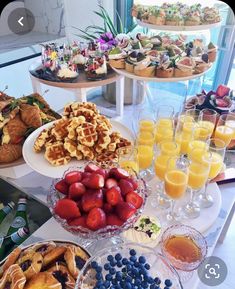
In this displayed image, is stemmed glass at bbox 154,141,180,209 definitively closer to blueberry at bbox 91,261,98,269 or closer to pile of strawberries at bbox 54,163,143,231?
pile of strawberries at bbox 54,163,143,231

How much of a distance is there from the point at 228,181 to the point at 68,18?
2.16m

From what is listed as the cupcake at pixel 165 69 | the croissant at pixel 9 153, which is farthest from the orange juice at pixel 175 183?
the cupcake at pixel 165 69

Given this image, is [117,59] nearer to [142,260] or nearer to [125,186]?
[125,186]

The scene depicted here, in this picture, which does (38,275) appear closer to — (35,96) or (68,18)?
(35,96)

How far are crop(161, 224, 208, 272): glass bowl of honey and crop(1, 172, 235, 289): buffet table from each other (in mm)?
40

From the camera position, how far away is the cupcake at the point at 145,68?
4.57 feet

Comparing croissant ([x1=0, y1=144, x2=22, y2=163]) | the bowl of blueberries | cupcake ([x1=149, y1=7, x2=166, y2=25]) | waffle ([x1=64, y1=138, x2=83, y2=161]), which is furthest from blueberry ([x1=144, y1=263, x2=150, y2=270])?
cupcake ([x1=149, y1=7, x2=166, y2=25])

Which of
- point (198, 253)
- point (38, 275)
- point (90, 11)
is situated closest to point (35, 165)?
point (38, 275)

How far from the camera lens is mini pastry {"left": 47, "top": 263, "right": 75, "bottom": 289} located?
0.61m

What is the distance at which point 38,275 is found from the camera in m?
0.61

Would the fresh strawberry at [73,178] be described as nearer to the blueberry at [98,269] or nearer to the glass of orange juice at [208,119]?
the blueberry at [98,269]

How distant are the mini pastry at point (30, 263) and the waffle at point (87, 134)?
374 mm

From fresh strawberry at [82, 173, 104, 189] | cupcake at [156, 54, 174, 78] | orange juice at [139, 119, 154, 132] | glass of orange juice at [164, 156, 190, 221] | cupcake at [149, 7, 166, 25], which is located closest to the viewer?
fresh strawberry at [82, 173, 104, 189]

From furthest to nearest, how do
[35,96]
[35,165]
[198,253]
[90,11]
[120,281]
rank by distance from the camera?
[90,11]
[35,96]
[35,165]
[198,253]
[120,281]
